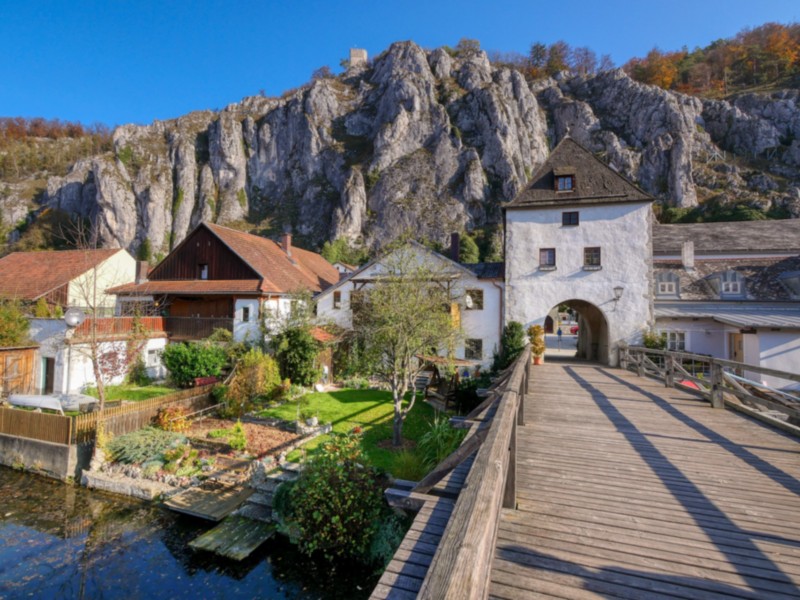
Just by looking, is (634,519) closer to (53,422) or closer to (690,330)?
(53,422)

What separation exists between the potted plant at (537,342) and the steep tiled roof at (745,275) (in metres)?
10.6

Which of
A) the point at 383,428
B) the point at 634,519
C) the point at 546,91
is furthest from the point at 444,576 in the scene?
the point at 546,91

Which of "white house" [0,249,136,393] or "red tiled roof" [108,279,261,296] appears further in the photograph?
"red tiled roof" [108,279,261,296]

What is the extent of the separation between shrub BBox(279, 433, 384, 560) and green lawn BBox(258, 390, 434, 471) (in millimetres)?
1852

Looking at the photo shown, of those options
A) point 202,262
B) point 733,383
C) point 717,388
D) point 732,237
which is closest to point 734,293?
point 732,237

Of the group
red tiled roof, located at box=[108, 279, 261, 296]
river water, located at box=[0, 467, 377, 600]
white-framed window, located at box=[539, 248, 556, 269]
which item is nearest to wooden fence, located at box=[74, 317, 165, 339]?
red tiled roof, located at box=[108, 279, 261, 296]

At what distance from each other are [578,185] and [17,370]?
29358 mm

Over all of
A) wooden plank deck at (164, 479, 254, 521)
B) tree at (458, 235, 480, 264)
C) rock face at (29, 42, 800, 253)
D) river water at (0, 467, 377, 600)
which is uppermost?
rock face at (29, 42, 800, 253)

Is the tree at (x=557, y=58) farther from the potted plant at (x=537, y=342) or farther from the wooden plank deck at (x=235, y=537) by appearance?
the wooden plank deck at (x=235, y=537)

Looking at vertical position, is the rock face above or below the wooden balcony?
above

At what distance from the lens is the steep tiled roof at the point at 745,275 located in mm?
22562

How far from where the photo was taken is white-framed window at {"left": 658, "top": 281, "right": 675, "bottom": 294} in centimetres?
2334

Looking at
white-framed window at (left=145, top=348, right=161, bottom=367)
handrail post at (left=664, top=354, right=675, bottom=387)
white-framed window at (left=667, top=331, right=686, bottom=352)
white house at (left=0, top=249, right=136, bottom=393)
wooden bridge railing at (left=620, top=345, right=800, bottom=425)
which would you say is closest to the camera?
wooden bridge railing at (left=620, top=345, right=800, bottom=425)

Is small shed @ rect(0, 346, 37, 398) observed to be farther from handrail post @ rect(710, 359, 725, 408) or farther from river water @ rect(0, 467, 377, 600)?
handrail post @ rect(710, 359, 725, 408)
